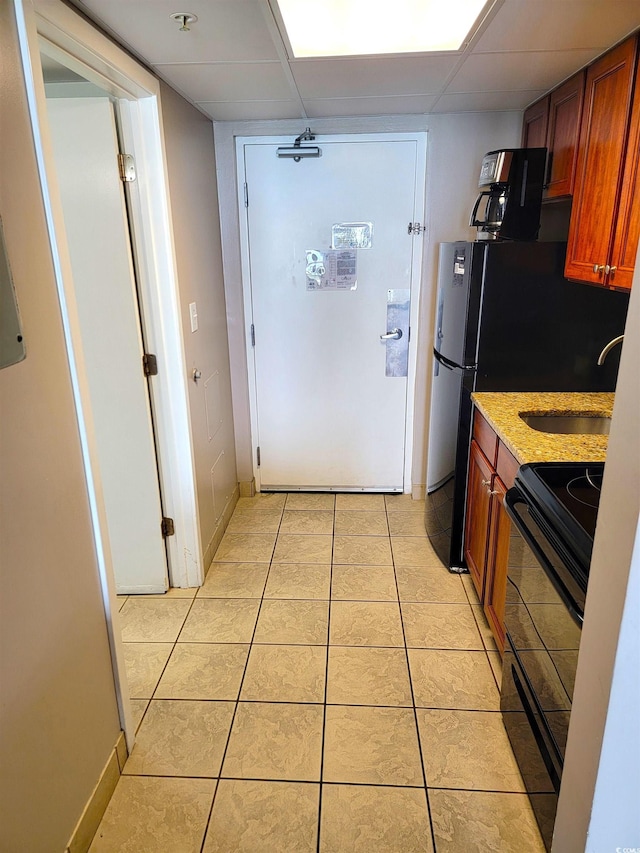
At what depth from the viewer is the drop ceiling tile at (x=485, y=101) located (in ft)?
7.97

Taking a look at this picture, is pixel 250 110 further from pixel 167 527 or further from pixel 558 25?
pixel 167 527

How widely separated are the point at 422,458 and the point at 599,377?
1215 mm

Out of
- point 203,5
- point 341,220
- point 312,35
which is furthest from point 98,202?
point 341,220

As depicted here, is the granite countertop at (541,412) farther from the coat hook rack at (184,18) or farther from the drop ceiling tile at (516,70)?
the coat hook rack at (184,18)

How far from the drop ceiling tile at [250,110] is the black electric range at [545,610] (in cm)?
203

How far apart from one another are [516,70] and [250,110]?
1240mm

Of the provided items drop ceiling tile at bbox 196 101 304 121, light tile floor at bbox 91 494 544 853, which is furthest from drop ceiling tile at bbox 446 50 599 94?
light tile floor at bbox 91 494 544 853

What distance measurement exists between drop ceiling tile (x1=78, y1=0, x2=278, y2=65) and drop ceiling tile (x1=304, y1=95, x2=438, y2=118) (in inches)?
27.7

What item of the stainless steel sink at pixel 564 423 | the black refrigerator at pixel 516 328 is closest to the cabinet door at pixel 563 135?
the black refrigerator at pixel 516 328

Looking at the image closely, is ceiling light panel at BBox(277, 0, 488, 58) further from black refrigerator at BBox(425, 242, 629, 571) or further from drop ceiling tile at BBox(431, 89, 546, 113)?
black refrigerator at BBox(425, 242, 629, 571)

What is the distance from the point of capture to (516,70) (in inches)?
81.9

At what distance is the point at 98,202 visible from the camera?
2.04m

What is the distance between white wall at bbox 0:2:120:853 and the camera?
3.72 ft

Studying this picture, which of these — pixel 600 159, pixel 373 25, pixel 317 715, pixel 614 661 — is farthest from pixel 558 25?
pixel 317 715
